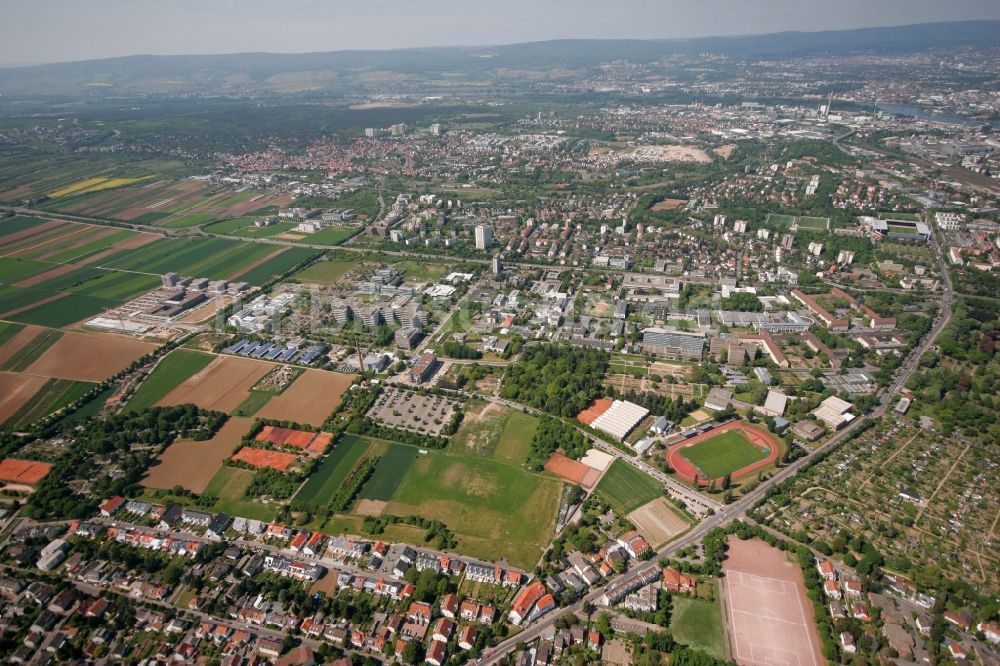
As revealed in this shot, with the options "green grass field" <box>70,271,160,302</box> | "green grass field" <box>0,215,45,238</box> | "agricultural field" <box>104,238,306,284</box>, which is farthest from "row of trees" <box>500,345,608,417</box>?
"green grass field" <box>0,215,45,238</box>

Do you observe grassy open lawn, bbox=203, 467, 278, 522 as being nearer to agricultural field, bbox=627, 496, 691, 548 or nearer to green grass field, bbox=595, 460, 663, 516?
green grass field, bbox=595, 460, 663, 516

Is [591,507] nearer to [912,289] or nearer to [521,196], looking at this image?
[912,289]

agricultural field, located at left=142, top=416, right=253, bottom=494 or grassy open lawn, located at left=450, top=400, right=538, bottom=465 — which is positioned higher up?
agricultural field, located at left=142, top=416, right=253, bottom=494

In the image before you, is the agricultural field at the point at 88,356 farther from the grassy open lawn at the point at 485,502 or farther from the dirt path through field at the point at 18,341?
the grassy open lawn at the point at 485,502

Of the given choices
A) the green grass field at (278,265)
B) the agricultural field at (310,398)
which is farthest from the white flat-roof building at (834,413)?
the green grass field at (278,265)

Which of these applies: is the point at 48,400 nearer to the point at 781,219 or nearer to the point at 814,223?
the point at 781,219

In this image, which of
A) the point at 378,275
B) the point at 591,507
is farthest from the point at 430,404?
the point at 378,275
